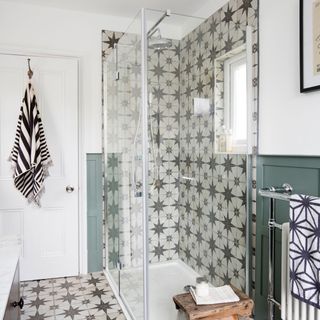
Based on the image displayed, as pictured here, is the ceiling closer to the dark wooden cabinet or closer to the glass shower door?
the glass shower door

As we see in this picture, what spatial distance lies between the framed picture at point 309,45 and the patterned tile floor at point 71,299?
1923 mm

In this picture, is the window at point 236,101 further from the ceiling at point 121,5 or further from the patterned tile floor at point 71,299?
the patterned tile floor at point 71,299

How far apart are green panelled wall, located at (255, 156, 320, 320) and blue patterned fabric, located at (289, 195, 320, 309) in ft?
0.87

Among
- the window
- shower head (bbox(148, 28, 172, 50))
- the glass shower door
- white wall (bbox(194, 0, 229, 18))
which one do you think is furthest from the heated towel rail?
white wall (bbox(194, 0, 229, 18))

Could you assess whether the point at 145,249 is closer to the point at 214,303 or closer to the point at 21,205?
the point at 214,303

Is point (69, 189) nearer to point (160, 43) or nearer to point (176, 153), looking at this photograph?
point (176, 153)

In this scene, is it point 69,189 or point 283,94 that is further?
point 69,189

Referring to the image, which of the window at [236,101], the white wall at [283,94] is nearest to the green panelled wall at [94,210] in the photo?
the window at [236,101]

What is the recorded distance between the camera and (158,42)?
7.66 feet

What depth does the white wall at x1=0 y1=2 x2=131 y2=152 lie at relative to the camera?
9.19ft

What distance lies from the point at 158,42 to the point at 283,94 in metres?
1.00

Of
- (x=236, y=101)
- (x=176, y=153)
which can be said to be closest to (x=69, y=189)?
(x=176, y=153)

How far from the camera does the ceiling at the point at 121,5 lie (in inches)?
108

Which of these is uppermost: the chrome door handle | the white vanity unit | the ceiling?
the ceiling
